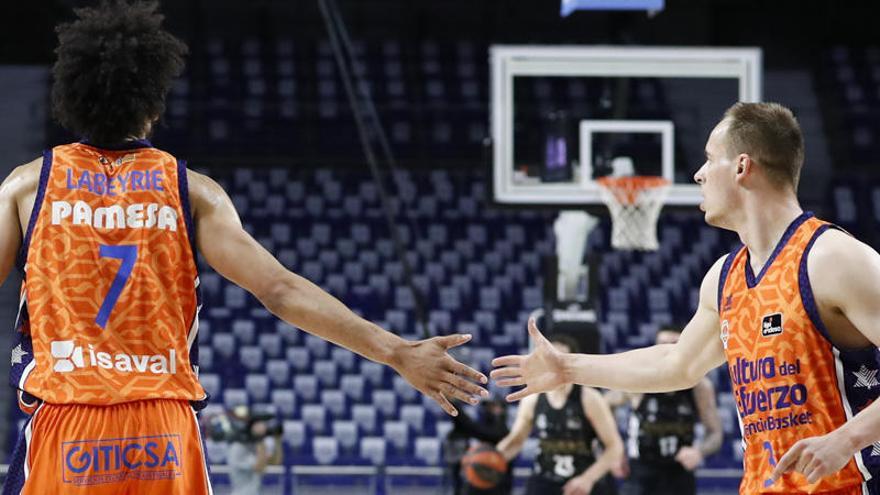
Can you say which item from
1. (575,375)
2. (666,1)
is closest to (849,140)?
(666,1)

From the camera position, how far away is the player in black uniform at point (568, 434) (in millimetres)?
8445

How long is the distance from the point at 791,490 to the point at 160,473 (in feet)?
5.40

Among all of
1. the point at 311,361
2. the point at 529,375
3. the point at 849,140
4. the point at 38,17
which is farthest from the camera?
the point at 38,17

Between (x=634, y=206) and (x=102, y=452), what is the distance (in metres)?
7.26

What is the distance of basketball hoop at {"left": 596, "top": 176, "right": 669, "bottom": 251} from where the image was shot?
990 centimetres

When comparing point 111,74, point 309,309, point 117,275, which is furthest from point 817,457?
point 111,74

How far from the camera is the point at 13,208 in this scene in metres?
3.34

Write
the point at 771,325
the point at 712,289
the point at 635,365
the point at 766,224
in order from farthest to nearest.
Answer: the point at 635,365 < the point at 712,289 < the point at 766,224 < the point at 771,325

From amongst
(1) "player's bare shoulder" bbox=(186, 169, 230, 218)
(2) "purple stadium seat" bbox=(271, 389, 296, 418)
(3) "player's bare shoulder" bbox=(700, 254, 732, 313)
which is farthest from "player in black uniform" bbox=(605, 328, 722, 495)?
(2) "purple stadium seat" bbox=(271, 389, 296, 418)

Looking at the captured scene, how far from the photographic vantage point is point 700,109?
20766 mm

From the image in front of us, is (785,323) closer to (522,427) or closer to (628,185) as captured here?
(522,427)

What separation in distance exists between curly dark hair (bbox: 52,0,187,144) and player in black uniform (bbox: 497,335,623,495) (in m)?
5.17

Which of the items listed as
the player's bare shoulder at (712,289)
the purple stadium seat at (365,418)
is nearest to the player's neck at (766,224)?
the player's bare shoulder at (712,289)

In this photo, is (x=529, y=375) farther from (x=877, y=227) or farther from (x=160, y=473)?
(x=877, y=227)
